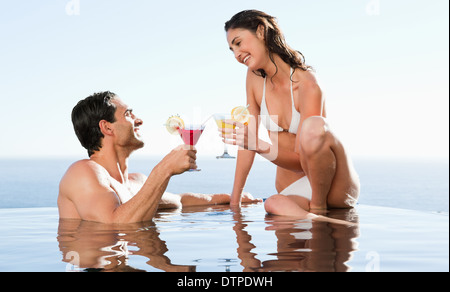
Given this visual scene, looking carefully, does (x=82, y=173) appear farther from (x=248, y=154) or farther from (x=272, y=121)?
(x=272, y=121)

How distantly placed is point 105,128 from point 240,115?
3.90 feet

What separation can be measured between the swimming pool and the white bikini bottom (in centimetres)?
33

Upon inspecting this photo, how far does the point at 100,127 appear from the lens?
4.35 meters

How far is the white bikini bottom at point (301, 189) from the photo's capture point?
470cm

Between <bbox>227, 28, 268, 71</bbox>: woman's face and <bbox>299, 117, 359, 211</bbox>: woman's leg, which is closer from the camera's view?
<bbox>299, 117, 359, 211</bbox>: woman's leg

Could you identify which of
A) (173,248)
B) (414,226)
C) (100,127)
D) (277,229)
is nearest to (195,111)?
(100,127)

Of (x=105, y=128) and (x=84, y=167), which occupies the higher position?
(x=105, y=128)

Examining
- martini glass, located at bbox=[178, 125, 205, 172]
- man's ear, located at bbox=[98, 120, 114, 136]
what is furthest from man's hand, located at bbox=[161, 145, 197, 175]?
man's ear, located at bbox=[98, 120, 114, 136]

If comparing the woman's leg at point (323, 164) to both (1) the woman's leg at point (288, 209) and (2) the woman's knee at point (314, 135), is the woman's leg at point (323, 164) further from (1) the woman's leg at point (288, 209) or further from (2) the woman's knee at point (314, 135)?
(1) the woman's leg at point (288, 209)

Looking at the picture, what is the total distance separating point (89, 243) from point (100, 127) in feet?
4.59

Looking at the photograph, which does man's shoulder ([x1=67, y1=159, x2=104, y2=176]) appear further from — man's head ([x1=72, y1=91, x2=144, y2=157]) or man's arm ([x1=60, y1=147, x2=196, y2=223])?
man's head ([x1=72, y1=91, x2=144, y2=157])

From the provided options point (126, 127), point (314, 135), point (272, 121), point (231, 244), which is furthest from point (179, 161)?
point (272, 121)

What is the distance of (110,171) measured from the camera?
439 cm

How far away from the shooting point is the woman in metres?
4.24
